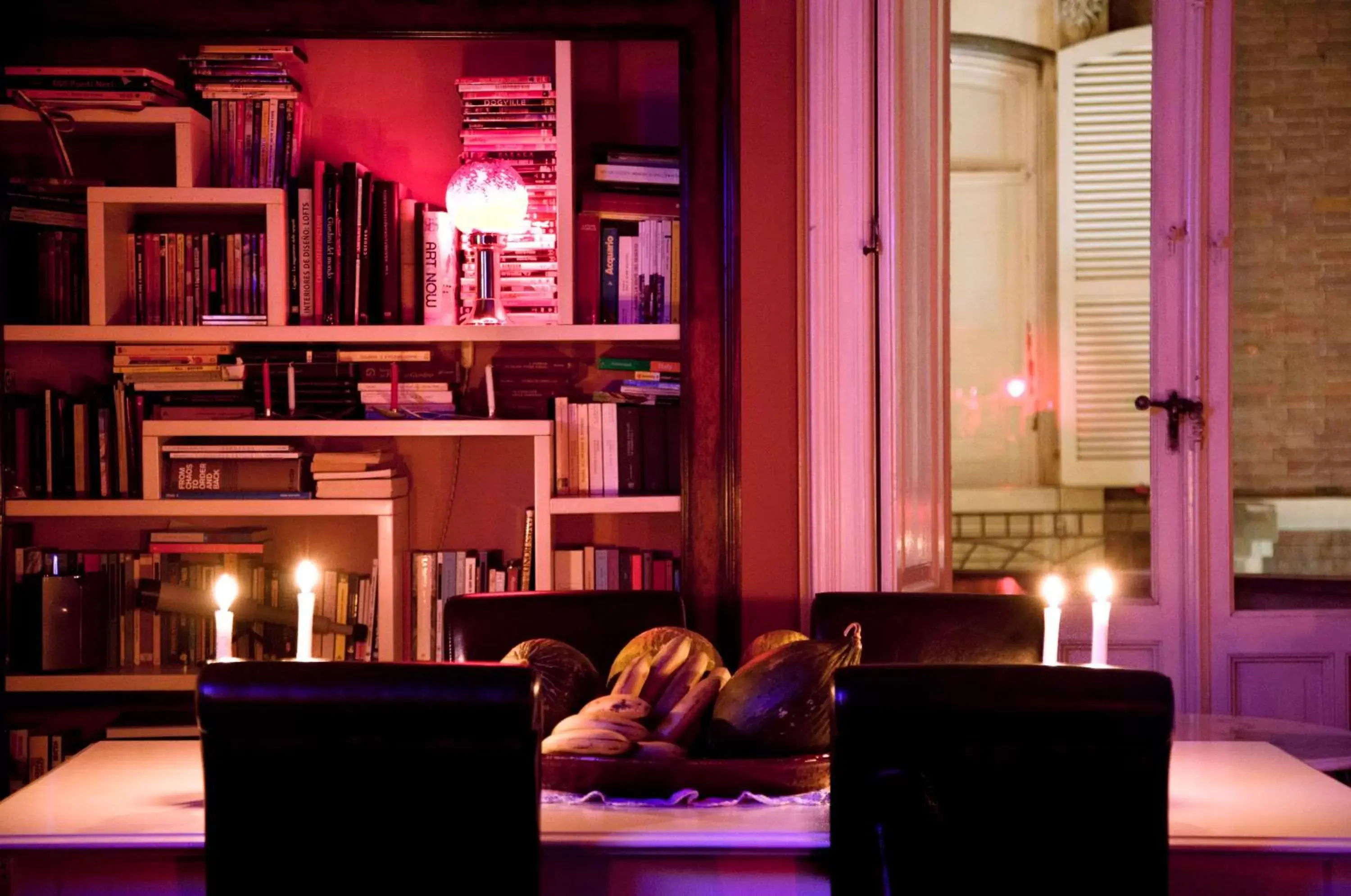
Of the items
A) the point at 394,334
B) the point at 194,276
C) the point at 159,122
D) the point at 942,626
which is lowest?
the point at 942,626

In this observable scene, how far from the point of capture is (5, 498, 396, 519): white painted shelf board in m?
3.02

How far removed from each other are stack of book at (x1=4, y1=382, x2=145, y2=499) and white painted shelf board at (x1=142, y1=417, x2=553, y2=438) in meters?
0.14

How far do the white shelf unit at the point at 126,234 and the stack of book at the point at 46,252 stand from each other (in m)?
0.08

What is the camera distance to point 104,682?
3.04m

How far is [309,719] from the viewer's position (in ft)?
3.67

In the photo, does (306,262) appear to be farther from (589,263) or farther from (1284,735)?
(1284,735)

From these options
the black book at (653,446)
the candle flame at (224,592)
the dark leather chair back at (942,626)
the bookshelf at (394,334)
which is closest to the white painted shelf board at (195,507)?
the bookshelf at (394,334)

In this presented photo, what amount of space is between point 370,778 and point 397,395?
211cm

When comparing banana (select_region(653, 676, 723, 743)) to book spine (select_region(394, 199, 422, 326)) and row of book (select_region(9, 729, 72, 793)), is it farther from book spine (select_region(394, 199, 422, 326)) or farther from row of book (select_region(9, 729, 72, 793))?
row of book (select_region(9, 729, 72, 793))

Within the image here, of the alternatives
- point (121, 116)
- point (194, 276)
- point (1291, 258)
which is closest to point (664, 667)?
point (194, 276)

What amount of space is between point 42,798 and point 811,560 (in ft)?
5.96

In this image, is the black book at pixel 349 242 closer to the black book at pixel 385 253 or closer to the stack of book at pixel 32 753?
the black book at pixel 385 253

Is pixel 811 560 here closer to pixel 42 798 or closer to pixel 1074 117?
pixel 42 798

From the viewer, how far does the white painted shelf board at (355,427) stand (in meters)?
3.06
